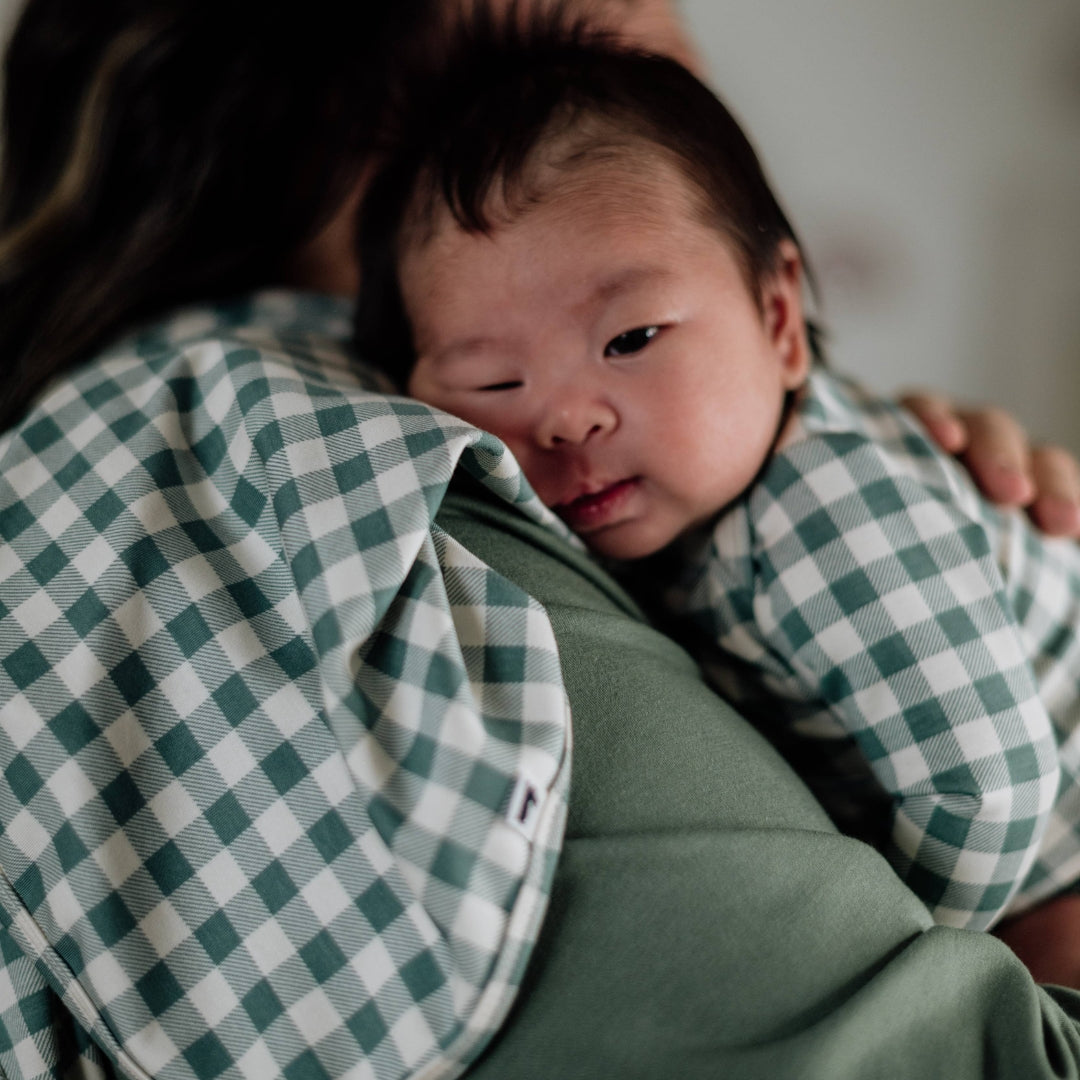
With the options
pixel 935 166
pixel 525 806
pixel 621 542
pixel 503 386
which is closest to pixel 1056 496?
pixel 621 542

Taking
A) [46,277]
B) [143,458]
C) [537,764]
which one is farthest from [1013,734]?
[46,277]

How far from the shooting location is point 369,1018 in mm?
475

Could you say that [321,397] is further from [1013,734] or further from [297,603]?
[1013,734]

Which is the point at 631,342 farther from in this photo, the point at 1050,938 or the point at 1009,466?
the point at 1050,938

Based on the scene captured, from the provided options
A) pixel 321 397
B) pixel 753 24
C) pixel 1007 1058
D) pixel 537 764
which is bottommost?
pixel 1007 1058

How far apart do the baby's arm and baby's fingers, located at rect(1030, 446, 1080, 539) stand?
33cm

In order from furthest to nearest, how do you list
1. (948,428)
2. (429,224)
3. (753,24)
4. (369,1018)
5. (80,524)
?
(753,24) → (948,428) → (429,224) → (80,524) → (369,1018)

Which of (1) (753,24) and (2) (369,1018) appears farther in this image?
(1) (753,24)

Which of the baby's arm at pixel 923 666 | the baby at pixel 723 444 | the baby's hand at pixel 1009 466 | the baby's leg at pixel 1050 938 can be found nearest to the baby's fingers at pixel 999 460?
the baby's hand at pixel 1009 466

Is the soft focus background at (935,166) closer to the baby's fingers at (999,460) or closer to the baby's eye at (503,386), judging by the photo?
the baby's fingers at (999,460)

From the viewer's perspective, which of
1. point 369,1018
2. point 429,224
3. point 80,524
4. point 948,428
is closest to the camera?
point 369,1018

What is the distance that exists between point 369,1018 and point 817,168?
204 cm

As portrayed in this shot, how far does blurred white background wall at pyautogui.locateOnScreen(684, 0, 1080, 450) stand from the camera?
190cm

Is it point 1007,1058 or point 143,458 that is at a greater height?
point 143,458
